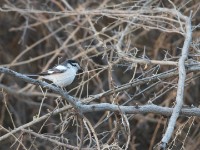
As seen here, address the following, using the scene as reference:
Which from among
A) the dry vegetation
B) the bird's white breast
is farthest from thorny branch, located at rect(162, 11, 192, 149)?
the bird's white breast

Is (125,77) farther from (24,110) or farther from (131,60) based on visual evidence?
(131,60)

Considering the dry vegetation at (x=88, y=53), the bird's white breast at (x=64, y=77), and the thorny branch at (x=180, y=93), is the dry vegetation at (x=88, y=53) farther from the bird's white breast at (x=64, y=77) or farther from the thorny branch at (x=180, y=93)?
the thorny branch at (x=180, y=93)

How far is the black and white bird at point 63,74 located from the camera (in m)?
5.15

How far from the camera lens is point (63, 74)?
5230 millimetres

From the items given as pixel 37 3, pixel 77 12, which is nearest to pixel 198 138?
pixel 77 12

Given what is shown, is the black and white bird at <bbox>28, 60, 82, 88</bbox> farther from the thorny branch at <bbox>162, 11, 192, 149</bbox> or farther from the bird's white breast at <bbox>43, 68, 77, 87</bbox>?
the thorny branch at <bbox>162, 11, 192, 149</bbox>

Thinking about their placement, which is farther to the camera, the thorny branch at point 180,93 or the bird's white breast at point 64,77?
the bird's white breast at point 64,77

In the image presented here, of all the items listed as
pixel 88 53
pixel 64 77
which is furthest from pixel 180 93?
pixel 88 53

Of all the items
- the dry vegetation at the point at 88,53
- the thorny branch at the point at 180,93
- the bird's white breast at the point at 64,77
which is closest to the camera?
the thorny branch at the point at 180,93

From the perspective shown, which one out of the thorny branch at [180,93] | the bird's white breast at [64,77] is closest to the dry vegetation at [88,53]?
the bird's white breast at [64,77]

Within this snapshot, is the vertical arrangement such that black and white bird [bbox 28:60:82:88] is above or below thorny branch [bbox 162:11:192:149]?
below

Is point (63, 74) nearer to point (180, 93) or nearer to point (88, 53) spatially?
point (180, 93)

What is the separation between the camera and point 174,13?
16.6 feet

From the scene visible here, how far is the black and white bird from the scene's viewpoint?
5152 millimetres
